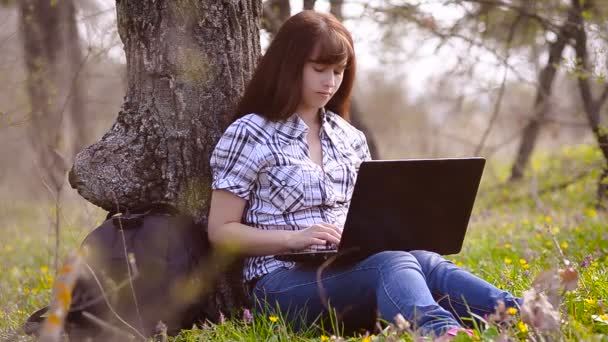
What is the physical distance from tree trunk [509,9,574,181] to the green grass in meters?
0.32

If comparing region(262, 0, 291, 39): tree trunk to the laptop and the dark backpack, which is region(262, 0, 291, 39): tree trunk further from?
the laptop

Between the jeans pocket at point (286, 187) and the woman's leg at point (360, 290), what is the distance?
10.6 inches

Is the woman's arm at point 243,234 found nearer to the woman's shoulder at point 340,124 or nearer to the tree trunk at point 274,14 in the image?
the woman's shoulder at point 340,124

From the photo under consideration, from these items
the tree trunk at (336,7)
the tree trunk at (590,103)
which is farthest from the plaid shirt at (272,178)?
the tree trunk at (590,103)

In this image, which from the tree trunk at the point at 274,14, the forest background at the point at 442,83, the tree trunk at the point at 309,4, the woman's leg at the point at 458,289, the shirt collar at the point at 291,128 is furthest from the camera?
the tree trunk at the point at 274,14

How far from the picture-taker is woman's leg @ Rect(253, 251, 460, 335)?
241 centimetres

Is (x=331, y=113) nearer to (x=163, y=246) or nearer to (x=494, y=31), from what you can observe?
(x=163, y=246)

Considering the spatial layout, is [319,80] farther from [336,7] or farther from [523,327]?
[336,7]

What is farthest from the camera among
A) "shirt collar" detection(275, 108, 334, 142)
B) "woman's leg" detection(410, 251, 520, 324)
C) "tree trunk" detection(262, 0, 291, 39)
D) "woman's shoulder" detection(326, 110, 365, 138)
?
"tree trunk" detection(262, 0, 291, 39)

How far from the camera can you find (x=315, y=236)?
2723mm

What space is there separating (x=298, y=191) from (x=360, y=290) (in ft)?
1.62

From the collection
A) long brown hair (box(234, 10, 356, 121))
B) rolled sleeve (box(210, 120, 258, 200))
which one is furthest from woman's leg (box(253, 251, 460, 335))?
long brown hair (box(234, 10, 356, 121))

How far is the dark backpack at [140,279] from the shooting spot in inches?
104

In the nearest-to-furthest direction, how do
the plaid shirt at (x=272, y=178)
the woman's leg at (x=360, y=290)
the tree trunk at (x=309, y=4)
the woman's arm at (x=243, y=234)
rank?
1. the woman's leg at (x=360, y=290)
2. the woman's arm at (x=243, y=234)
3. the plaid shirt at (x=272, y=178)
4. the tree trunk at (x=309, y=4)
